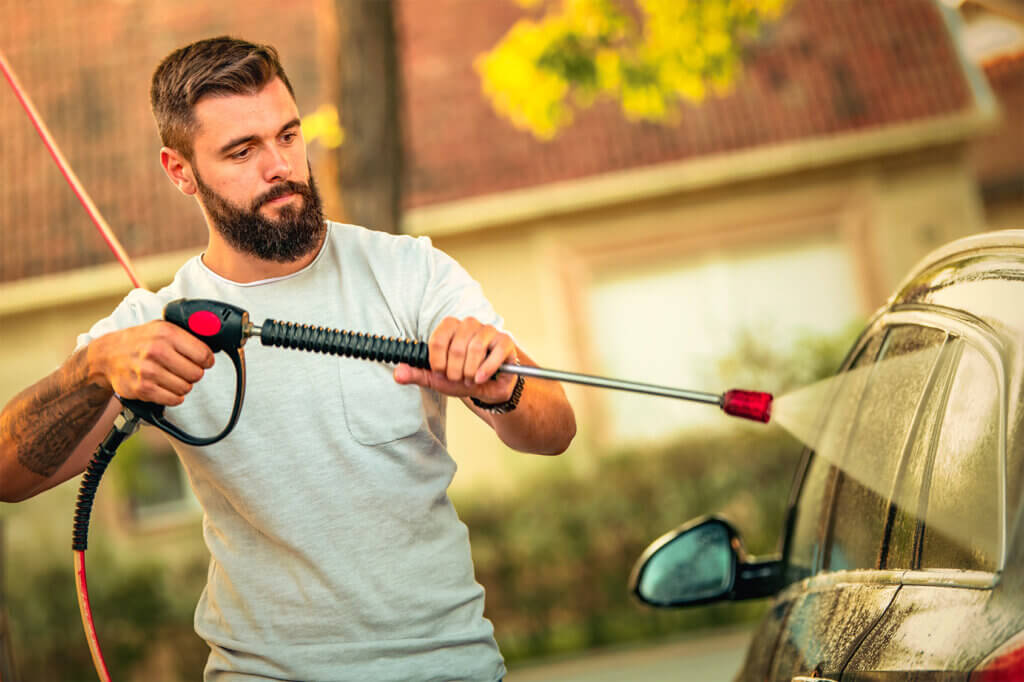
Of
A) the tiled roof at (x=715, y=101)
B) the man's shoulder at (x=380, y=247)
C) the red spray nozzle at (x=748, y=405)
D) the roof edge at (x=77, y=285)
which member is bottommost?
the red spray nozzle at (x=748, y=405)

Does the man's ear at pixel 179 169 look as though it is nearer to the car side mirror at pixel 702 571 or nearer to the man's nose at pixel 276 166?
the man's nose at pixel 276 166

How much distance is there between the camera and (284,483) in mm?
2369

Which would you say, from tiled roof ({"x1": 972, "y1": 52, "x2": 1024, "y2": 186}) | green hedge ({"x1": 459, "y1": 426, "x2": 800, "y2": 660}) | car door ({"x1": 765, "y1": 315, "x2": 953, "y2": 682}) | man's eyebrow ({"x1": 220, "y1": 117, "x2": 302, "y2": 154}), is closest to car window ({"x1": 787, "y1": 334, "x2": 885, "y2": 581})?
car door ({"x1": 765, "y1": 315, "x2": 953, "y2": 682})

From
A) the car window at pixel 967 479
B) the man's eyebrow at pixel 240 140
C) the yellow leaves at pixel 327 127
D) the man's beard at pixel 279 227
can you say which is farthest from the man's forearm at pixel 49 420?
the yellow leaves at pixel 327 127

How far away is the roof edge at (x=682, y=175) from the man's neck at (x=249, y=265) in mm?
8099

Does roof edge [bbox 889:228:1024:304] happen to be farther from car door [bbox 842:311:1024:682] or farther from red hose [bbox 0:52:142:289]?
red hose [bbox 0:52:142:289]

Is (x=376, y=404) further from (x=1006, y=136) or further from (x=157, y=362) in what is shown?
(x=1006, y=136)

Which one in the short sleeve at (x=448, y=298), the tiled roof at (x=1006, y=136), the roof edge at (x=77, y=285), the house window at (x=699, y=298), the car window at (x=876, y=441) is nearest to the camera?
the car window at (x=876, y=441)

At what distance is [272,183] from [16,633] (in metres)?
8.05

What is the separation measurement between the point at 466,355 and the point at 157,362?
544 mm

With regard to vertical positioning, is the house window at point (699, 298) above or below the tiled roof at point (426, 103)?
below

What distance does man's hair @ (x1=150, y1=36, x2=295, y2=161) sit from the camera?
2.46 m

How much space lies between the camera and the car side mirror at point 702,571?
8.91 ft

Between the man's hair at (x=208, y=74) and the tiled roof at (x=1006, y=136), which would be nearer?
the man's hair at (x=208, y=74)
